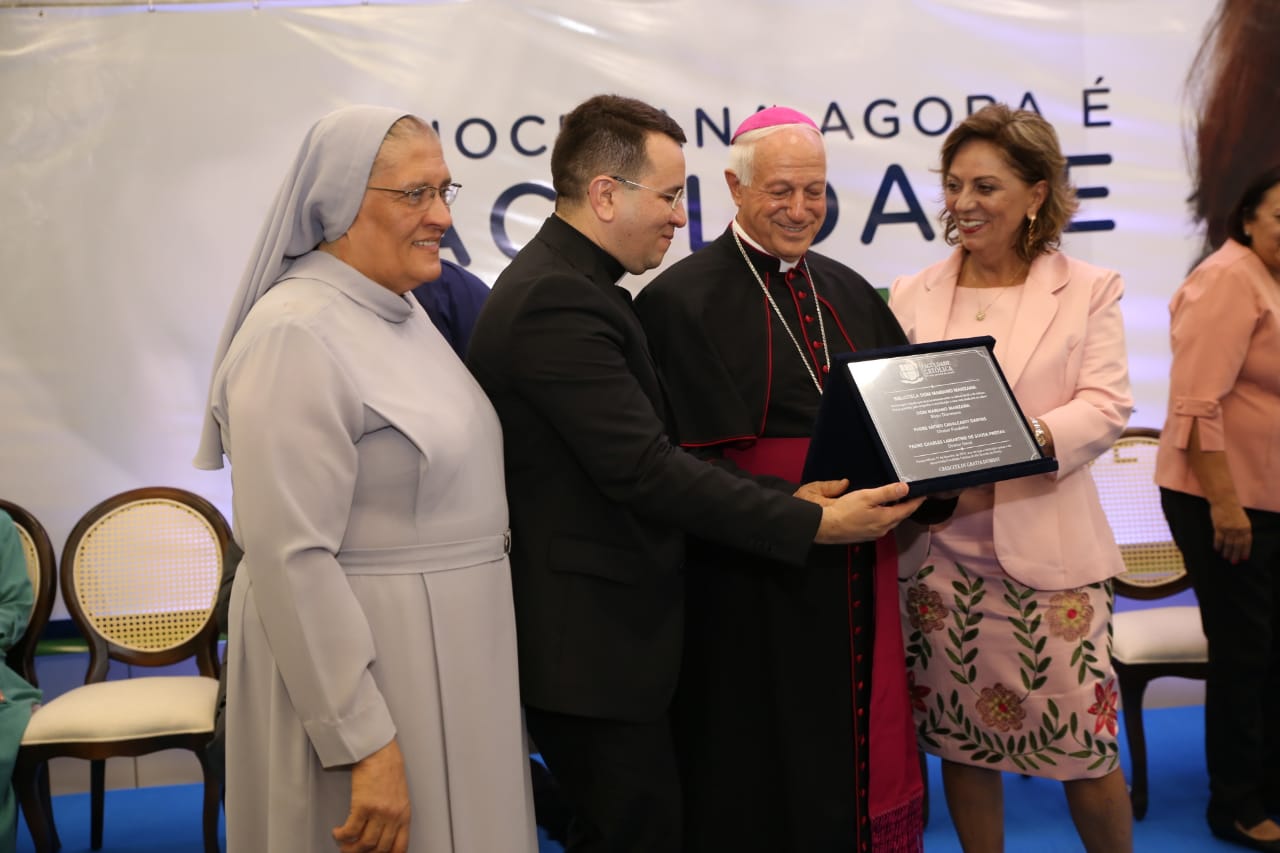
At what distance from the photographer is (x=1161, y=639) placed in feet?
14.1

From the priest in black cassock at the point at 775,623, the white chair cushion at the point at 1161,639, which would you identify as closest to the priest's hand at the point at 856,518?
the priest in black cassock at the point at 775,623

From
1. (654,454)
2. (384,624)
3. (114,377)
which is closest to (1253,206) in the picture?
(654,454)

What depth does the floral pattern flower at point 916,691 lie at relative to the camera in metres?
3.10

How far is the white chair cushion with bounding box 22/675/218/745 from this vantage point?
12.7ft

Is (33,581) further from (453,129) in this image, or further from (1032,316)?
(1032,316)

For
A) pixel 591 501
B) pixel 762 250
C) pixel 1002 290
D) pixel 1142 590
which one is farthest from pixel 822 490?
pixel 1142 590

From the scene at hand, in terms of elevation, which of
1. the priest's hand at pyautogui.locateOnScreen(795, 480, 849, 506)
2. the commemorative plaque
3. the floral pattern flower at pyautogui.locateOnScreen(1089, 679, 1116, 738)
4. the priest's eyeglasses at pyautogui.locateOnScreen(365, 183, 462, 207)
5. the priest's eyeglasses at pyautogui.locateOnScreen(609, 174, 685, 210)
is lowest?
the floral pattern flower at pyautogui.locateOnScreen(1089, 679, 1116, 738)

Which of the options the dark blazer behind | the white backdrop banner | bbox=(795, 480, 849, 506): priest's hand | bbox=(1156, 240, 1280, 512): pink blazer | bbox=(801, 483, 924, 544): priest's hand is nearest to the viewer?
the dark blazer behind

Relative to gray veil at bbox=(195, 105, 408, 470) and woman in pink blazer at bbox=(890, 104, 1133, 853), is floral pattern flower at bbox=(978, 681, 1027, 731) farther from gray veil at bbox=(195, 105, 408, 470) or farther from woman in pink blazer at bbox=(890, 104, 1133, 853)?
gray veil at bbox=(195, 105, 408, 470)

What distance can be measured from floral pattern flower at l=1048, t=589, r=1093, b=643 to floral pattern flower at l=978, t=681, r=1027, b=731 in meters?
0.20

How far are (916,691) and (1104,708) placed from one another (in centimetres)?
47

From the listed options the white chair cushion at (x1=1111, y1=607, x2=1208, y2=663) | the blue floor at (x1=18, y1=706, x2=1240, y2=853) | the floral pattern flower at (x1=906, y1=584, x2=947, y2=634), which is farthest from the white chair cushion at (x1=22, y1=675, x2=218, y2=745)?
the white chair cushion at (x1=1111, y1=607, x2=1208, y2=663)

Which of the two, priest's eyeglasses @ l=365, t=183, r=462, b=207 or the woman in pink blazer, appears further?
the woman in pink blazer

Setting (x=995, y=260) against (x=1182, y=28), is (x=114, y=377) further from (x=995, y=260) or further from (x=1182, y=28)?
(x=1182, y=28)
